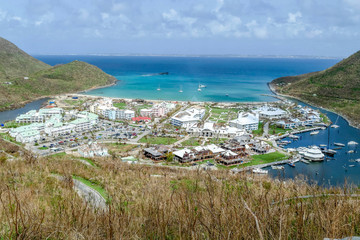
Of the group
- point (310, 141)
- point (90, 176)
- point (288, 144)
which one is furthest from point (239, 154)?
point (90, 176)

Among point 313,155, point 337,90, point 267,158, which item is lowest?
point 267,158

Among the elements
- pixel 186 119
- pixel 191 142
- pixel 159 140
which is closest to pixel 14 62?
pixel 186 119

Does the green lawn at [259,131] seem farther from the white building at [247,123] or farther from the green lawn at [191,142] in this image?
the green lawn at [191,142]

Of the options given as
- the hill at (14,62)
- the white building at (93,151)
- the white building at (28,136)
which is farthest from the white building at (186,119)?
the hill at (14,62)

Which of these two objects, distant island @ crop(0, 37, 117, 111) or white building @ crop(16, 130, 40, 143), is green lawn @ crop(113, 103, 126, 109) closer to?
distant island @ crop(0, 37, 117, 111)

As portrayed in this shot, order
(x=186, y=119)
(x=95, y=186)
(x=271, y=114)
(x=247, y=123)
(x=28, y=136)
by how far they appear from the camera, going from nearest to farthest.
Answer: (x=95, y=186), (x=28, y=136), (x=247, y=123), (x=186, y=119), (x=271, y=114)

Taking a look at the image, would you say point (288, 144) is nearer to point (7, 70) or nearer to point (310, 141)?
point (310, 141)

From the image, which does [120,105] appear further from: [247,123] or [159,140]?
[247,123]
